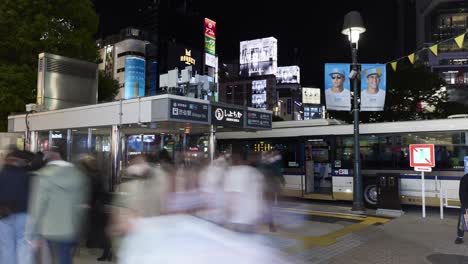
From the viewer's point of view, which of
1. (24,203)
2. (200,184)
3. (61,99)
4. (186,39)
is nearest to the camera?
(24,203)

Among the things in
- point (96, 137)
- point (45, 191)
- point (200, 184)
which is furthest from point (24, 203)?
point (96, 137)

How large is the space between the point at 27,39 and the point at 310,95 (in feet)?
403

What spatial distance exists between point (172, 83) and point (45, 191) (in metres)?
7.98

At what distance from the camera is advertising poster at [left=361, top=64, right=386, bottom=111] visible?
14.0 meters

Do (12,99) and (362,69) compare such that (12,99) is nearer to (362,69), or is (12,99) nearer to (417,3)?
(362,69)

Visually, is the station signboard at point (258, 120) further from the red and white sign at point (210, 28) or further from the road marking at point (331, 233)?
the red and white sign at point (210, 28)

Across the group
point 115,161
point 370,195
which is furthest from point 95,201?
point 370,195

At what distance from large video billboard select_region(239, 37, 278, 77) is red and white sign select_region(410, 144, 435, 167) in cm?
12785

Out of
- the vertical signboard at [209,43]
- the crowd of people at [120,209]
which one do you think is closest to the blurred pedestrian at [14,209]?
the crowd of people at [120,209]

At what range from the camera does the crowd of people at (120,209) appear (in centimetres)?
249

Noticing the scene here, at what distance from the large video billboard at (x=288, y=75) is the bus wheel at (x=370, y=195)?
14289cm

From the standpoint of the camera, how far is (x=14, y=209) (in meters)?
5.37

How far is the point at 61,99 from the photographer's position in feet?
53.4

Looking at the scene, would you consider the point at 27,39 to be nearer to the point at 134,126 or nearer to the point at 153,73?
the point at 134,126
